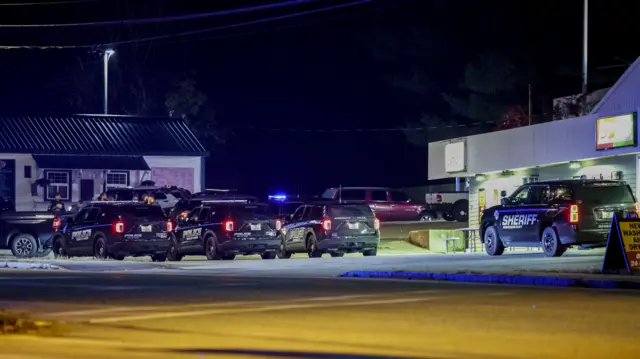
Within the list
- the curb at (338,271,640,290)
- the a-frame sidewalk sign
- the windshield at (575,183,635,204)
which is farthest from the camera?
the windshield at (575,183,635,204)

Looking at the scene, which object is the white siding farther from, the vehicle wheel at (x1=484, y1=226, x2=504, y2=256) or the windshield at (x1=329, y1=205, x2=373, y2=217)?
the vehicle wheel at (x1=484, y1=226, x2=504, y2=256)

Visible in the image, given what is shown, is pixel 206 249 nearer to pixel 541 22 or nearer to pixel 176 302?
pixel 176 302

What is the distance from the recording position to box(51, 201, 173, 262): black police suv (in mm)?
32438

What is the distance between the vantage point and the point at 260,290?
64.8 feet

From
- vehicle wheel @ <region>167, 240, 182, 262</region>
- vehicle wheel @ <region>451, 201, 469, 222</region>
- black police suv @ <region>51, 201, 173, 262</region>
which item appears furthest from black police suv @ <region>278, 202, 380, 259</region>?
vehicle wheel @ <region>451, 201, 469, 222</region>

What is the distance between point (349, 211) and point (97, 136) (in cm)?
2731

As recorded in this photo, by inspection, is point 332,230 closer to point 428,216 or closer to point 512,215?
point 512,215

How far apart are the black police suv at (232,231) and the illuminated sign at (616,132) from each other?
9.66 meters

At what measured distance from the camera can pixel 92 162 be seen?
54.7m

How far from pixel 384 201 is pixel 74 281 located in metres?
30.8

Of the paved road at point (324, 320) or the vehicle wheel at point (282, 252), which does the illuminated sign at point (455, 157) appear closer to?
the vehicle wheel at point (282, 252)

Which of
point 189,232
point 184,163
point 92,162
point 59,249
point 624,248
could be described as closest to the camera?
point 624,248

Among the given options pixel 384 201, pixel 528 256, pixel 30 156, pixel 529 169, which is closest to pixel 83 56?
pixel 30 156

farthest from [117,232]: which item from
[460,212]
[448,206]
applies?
[460,212]
